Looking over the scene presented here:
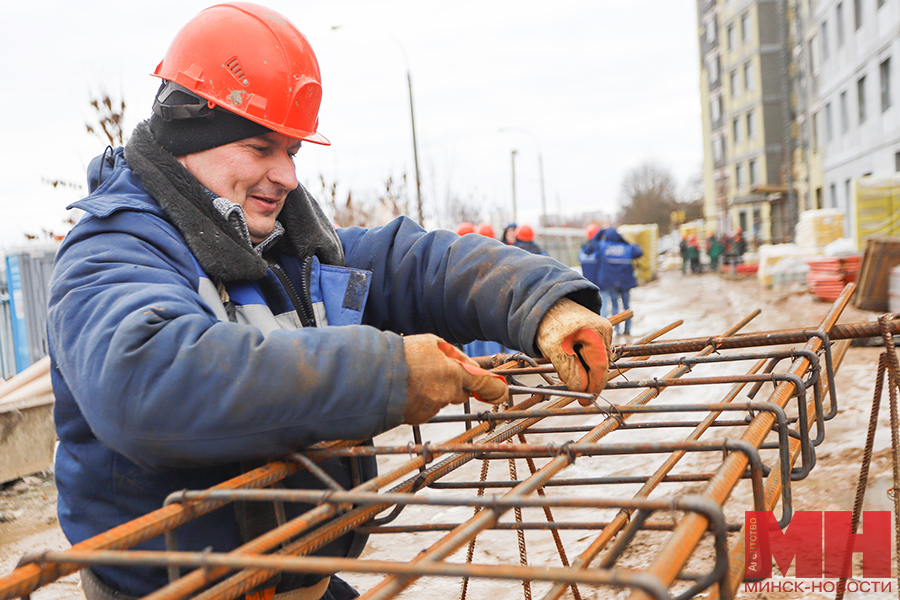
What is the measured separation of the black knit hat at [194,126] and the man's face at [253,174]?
20 millimetres

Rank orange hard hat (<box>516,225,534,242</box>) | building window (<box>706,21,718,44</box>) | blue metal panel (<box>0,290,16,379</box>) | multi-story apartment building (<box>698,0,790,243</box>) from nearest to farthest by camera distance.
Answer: blue metal panel (<box>0,290,16,379</box>), orange hard hat (<box>516,225,534,242</box>), multi-story apartment building (<box>698,0,790,243</box>), building window (<box>706,21,718,44</box>)

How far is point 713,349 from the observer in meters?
2.14

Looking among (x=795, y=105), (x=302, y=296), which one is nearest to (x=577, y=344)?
(x=302, y=296)

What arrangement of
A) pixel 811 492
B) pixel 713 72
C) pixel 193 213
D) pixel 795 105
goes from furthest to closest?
pixel 713 72 < pixel 795 105 < pixel 811 492 < pixel 193 213

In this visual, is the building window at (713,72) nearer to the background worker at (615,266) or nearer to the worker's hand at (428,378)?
the background worker at (615,266)

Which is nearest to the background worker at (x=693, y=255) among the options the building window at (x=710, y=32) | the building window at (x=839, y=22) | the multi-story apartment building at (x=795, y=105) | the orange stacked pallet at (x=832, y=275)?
the multi-story apartment building at (x=795, y=105)

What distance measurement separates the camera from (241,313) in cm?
160

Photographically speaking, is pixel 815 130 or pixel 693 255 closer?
pixel 693 255

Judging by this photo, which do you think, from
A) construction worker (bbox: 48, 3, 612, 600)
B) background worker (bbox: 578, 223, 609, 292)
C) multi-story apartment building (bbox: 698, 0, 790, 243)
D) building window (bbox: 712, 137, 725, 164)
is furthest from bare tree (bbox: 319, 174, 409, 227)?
building window (bbox: 712, 137, 725, 164)

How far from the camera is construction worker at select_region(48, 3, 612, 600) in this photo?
3.67ft

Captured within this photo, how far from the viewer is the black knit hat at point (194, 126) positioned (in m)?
1.69

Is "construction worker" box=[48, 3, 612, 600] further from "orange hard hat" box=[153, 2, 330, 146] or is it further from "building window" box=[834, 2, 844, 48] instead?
"building window" box=[834, 2, 844, 48]

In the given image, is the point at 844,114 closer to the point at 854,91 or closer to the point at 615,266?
the point at 854,91

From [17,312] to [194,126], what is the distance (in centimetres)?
816
